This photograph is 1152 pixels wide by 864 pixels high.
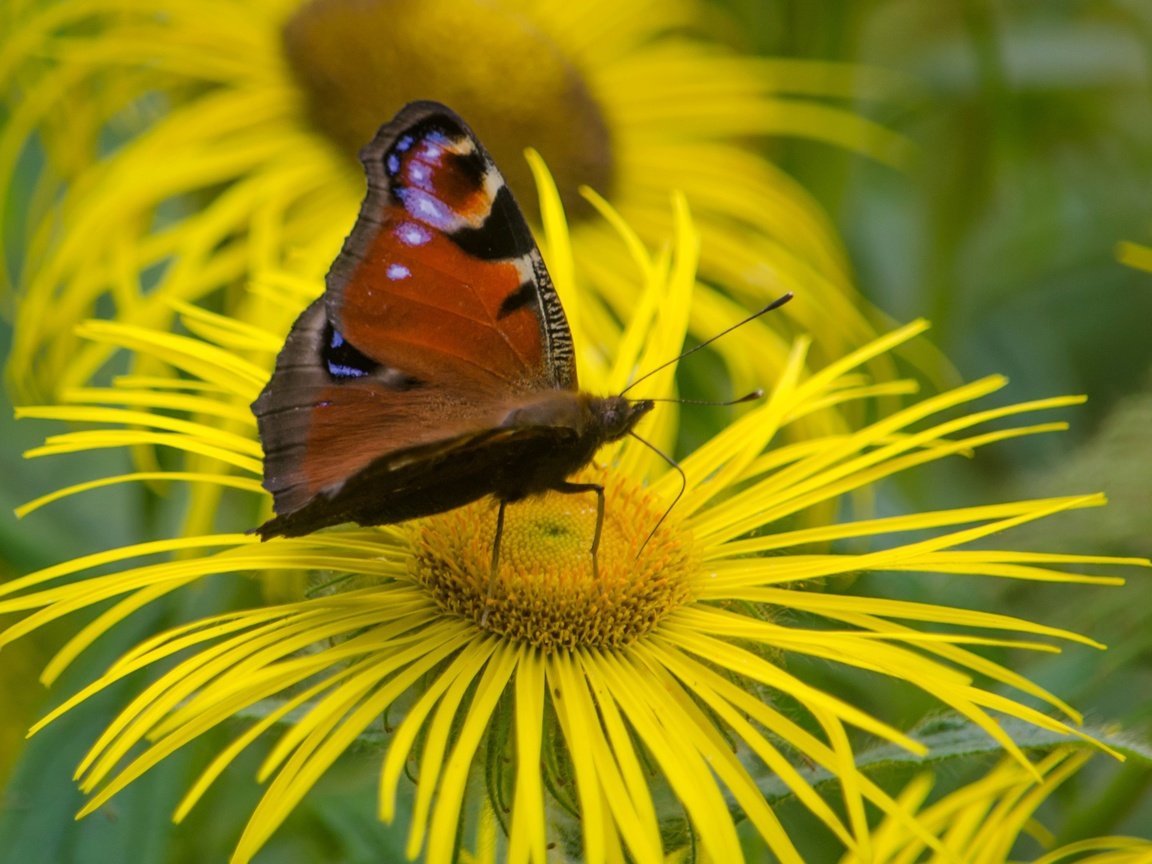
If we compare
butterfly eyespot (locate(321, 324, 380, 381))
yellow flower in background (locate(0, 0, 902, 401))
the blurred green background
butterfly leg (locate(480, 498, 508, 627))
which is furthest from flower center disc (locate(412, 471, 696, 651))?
the blurred green background

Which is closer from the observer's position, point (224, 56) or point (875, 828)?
point (875, 828)

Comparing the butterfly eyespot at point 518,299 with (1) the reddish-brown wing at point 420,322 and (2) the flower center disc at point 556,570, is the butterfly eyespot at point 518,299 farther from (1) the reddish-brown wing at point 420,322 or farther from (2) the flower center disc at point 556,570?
(2) the flower center disc at point 556,570

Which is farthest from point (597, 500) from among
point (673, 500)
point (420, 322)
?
point (420, 322)

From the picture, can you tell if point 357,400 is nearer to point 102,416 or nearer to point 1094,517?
point 102,416


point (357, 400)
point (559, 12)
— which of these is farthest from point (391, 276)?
point (559, 12)

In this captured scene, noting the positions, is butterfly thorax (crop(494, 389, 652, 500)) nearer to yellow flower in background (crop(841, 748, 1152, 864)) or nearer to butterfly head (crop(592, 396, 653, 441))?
butterfly head (crop(592, 396, 653, 441))

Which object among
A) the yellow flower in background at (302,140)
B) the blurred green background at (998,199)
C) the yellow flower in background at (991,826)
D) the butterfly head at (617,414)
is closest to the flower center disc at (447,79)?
the yellow flower in background at (302,140)

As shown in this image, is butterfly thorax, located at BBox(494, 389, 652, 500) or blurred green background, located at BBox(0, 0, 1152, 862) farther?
blurred green background, located at BBox(0, 0, 1152, 862)

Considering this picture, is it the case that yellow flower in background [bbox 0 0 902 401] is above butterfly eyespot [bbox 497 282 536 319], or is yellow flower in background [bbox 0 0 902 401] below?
above
